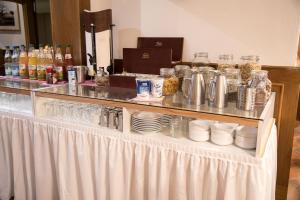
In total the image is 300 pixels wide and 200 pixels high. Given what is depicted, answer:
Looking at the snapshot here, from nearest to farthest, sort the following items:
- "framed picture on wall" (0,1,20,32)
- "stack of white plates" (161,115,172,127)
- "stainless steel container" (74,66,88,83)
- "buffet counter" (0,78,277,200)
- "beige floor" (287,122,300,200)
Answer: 1. "buffet counter" (0,78,277,200)
2. "stack of white plates" (161,115,172,127)
3. "stainless steel container" (74,66,88,83)
4. "beige floor" (287,122,300,200)
5. "framed picture on wall" (0,1,20,32)

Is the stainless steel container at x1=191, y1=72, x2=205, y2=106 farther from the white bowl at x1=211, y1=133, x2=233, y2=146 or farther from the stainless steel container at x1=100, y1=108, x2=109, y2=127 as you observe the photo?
the stainless steel container at x1=100, y1=108, x2=109, y2=127

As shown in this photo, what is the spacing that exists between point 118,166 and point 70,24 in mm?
1322

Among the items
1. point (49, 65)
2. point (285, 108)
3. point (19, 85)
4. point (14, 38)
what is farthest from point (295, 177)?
point (14, 38)

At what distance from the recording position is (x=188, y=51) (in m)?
2.08

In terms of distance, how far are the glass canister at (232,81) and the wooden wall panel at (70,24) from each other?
1250 mm

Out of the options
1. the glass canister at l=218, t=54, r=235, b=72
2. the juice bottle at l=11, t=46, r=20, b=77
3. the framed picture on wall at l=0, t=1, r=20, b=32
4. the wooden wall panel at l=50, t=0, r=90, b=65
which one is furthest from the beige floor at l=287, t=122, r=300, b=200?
the framed picture on wall at l=0, t=1, r=20, b=32

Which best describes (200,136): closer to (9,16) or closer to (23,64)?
(23,64)

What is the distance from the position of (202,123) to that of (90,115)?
0.70m

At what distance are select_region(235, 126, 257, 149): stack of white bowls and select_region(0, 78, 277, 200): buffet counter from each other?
0.10ft

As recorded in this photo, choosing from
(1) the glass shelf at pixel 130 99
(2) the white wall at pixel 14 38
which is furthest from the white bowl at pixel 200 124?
(2) the white wall at pixel 14 38

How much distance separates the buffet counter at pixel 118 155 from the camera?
117 centimetres

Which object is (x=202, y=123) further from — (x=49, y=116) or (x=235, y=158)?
(x=49, y=116)

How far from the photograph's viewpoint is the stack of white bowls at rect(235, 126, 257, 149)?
1.19 m

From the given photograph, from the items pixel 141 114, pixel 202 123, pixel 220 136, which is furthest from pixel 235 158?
pixel 141 114
